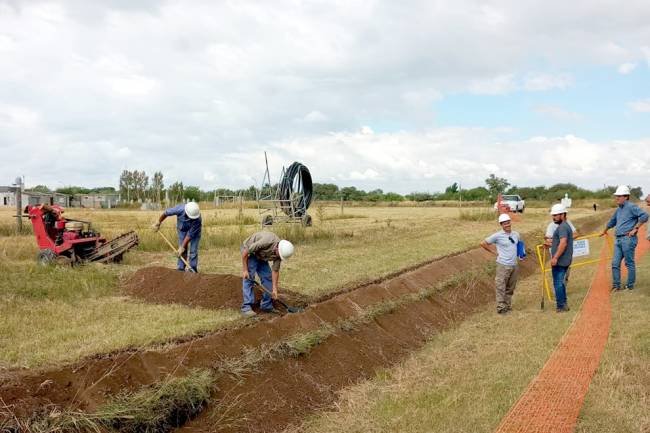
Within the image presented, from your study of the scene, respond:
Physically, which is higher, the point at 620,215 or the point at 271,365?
the point at 620,215

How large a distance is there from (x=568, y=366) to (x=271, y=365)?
3.31m

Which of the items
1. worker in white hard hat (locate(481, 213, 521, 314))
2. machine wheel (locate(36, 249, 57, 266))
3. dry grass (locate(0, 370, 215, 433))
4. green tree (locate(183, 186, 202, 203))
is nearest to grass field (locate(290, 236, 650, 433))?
worker in white hard hat (locate(481, 213, 521, 314))

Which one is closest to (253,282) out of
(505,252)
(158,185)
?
(505,252)

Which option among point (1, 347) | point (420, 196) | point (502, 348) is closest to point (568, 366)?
point (502, 348)

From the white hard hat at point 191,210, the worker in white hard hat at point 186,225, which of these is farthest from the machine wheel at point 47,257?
the white hard hat at point 191,210

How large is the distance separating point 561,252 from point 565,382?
346 cm

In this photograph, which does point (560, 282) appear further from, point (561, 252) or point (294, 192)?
point (294, 192)

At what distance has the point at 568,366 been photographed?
6.34 meters

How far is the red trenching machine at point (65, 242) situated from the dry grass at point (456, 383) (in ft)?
24.4

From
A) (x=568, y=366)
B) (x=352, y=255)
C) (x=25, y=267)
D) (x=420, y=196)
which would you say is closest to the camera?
(x=568, y=366)

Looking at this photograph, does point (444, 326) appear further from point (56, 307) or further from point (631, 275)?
point (56, 307)

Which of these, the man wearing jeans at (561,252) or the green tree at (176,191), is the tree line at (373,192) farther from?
the man wearing jeans at (561,252)

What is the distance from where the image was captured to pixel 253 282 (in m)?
8.32

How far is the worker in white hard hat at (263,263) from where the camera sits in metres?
7.89
